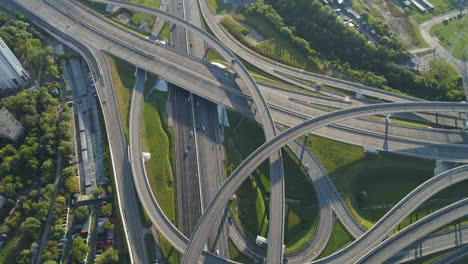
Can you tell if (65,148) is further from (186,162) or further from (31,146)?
(186,162)

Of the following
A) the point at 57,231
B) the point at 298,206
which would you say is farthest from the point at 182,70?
the point at 57,231

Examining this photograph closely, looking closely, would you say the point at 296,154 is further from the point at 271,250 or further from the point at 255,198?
the point at 271,250

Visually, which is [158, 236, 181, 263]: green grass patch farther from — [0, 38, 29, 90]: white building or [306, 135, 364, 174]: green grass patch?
[0, 38, 29, 90]: white building

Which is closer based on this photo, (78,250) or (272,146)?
(78,250)

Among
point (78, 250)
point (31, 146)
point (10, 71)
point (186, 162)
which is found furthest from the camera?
point (10, 71)

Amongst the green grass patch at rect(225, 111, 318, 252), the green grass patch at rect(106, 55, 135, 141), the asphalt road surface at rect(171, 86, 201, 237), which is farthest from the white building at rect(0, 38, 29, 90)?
the green grass patch at rect(225, 111, 318, 252)

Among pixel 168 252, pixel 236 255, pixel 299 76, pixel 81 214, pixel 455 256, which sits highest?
pixel 299 76
